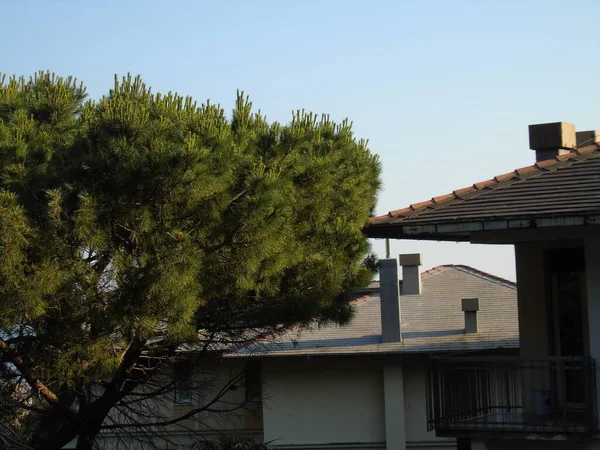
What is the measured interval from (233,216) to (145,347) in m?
2.96

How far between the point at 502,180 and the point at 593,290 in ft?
6.34

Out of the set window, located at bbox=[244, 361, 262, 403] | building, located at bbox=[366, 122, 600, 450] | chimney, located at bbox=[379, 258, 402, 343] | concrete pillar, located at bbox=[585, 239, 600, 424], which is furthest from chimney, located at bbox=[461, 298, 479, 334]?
concrete pillar, located at bbox=[585, 239, 600, 424]

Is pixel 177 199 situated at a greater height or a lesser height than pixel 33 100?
lesser

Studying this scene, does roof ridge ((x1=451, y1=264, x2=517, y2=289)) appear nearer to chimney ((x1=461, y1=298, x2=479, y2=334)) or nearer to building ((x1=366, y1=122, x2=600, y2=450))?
chimney ((x1=461, y1=298, x2=479, y2=334))

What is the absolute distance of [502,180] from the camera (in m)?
12.5

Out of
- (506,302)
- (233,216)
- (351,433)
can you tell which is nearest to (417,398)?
(351,433)

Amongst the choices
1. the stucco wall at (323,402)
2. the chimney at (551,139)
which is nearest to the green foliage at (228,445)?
the stucco wall at (323,402)

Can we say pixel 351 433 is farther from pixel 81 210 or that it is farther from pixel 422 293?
pixel 81 210

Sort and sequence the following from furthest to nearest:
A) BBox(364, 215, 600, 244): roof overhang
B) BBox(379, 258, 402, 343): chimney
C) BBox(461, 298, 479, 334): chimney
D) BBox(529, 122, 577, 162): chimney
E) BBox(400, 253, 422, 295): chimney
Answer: BBox(400, 253, 422, 295): chimney
BBox(379, 258, 402, 343): chimney
BBox(461, 298, 479, 334): chimney
BBox(529, 122, 577, 162): chimney
BBox(364, 215, 600, 244): roof overhang

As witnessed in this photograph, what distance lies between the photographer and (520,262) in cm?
1296

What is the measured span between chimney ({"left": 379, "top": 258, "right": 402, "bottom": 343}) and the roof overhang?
42.2 ft

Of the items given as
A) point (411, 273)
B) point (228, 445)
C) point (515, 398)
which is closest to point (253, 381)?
point (411, 273)

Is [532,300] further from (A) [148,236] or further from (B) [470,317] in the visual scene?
(B) [470,317]

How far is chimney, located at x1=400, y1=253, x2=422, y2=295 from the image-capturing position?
29.7 metres
